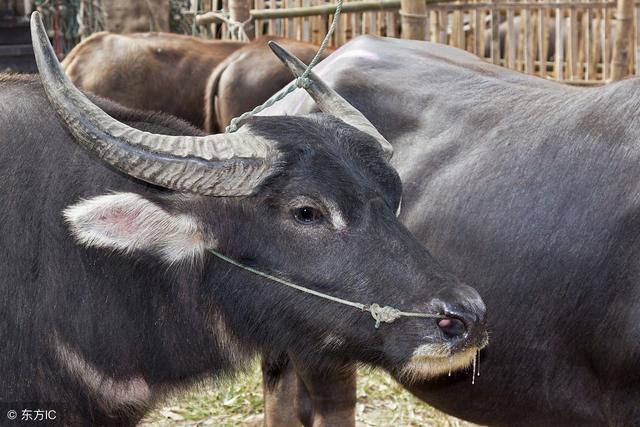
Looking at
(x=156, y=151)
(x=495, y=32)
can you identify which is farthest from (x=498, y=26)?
(x=156, y=151)

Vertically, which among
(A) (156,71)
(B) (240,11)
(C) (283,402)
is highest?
(B) (240,11)

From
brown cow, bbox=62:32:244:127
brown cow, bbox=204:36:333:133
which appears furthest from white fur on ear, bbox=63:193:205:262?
brown cow, bbox=62:32:244:127

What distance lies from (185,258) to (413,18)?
14.4 ft

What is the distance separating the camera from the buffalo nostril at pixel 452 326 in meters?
2.95

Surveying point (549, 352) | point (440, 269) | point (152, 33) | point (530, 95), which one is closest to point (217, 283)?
point (440, 269)

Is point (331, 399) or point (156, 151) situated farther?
point (331, 399)

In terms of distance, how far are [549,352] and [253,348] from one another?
4.05 ft

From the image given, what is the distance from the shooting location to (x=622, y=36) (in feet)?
25.9

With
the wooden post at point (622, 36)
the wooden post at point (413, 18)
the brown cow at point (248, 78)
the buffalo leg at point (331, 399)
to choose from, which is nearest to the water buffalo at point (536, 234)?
the buffalo leg at point (331, 399)

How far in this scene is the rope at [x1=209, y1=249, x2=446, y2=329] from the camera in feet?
9.81

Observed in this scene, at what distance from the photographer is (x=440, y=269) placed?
10.1ft

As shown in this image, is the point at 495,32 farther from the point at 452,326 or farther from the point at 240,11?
the point at 452,326

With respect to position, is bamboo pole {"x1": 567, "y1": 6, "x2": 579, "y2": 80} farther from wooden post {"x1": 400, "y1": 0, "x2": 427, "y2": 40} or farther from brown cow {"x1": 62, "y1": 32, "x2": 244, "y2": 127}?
brown cow {"x1": 62, "y1": 32, "x2": 244, "y2": 127}

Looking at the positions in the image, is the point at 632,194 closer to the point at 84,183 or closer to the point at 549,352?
the point at 549,352
